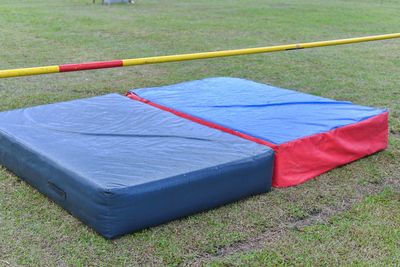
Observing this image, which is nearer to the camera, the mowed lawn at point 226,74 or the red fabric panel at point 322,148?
the mowed lawn at point 226,74

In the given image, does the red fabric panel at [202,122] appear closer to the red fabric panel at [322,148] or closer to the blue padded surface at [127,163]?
the red fabric panel at [322,148]

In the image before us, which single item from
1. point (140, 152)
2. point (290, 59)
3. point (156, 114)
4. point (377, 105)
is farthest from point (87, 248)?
point (290, 59)

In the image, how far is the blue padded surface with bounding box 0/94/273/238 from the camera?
2836 millimetres

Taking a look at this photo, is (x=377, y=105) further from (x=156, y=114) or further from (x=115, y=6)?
(x=115, y=6)

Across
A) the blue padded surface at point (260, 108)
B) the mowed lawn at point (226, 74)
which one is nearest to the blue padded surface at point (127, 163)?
the mowed lawn at point (226, 74)

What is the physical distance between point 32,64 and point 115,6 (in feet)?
26.4

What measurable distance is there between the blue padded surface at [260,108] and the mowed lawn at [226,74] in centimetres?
34

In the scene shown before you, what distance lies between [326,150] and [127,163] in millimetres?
1407

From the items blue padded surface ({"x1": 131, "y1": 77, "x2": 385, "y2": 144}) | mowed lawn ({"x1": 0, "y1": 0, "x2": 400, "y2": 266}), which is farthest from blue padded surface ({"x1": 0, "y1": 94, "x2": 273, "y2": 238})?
blue padded surface ({"x1": 131, "y1": 77, "x2": 385, "y2": 144})

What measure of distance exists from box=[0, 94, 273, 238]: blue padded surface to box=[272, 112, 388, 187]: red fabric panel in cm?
16

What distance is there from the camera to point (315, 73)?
7.09 m

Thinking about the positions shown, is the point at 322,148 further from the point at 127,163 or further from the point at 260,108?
the point at 127,163

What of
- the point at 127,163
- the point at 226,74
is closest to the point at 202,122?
the point at 127,163

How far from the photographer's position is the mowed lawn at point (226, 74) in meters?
2.78
